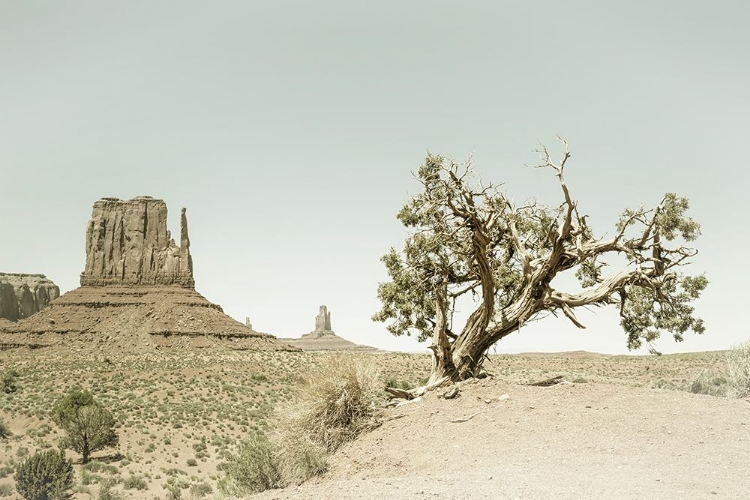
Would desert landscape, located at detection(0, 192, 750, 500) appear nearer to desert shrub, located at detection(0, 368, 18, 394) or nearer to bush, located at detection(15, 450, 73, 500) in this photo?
bush, located at detection(15, 450, 73, 500)

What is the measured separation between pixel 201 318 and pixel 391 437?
293 feet

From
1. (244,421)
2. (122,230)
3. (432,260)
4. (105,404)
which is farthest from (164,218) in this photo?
(432,260)

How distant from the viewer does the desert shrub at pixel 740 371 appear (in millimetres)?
15867

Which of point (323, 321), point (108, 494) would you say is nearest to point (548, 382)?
point (108, 494)

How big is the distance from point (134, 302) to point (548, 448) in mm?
100959

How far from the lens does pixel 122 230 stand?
117 m

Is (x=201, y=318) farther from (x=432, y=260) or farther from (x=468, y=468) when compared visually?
(x=468, y=468)

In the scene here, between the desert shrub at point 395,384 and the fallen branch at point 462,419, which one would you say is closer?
the fallen branch at point 462,419

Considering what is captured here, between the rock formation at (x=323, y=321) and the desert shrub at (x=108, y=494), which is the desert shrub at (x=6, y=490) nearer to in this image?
the desert shrub at (x=108, y=494)

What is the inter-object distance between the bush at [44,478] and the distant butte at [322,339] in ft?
459

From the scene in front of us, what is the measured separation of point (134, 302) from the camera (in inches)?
3959

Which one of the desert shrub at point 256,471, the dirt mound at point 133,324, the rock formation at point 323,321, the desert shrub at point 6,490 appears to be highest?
the rock formation at point 323,321

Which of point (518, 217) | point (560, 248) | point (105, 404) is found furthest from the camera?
point (105, 404)

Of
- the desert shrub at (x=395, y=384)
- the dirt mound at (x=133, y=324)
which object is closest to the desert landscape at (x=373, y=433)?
the desert shrub at (x=395, y=384)
